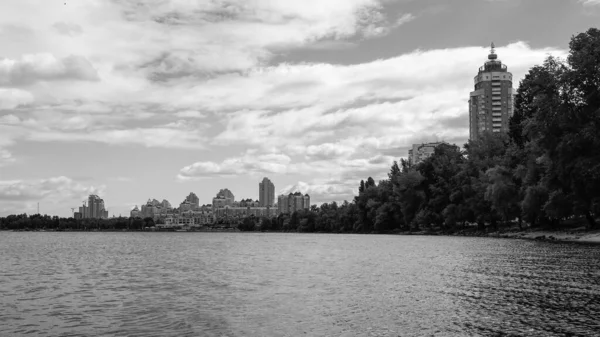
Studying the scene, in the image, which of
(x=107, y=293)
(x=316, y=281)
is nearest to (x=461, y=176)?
(x=316, y=281)

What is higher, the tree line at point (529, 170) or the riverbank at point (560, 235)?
the tree line at point (529, 170)

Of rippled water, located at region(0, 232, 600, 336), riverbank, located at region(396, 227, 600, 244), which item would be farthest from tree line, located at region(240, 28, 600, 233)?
rippled water, located at region(0, 232, 600, 336)

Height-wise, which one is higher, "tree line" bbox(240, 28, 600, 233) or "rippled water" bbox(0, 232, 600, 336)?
"tree line" bbox(240, 28, 600, 233)

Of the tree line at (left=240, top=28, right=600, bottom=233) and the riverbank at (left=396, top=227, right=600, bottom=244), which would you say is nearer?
the tree line at (left=240, top=28, right=600, bottom=233)

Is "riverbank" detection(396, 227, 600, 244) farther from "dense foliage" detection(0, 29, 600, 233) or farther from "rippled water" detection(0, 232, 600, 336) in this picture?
"rippled water" detection(0, 232, 600, 336)

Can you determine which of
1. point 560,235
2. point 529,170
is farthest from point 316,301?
point 529,170

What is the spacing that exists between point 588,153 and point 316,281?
5139 centimetres

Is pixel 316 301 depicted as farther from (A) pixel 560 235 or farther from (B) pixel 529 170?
(B) pixel 529 170

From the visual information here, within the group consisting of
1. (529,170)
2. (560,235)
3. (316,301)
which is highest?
(529,170)

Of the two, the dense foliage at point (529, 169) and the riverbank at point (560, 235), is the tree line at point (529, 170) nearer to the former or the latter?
the dense foliage at point (529, 169)

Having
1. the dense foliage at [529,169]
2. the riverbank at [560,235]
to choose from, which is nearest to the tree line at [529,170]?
the dense foliage at [529,169]

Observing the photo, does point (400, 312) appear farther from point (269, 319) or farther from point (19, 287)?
point (19, 287)

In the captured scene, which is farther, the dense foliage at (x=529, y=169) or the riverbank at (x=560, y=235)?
the riverbank at (x=560, y=235)

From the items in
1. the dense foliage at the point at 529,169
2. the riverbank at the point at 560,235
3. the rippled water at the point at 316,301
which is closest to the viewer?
the rippled water at the point at 316,301
